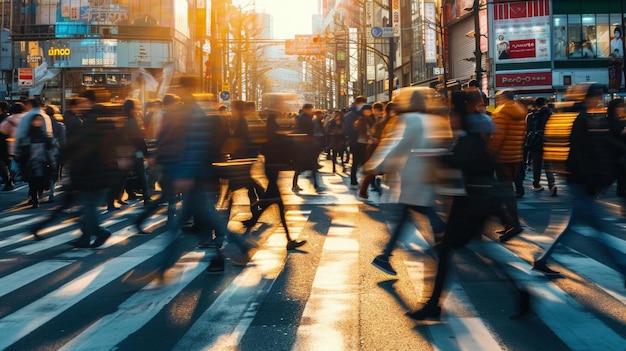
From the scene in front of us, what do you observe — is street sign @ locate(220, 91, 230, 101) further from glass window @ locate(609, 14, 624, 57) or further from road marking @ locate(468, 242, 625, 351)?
road marking @ locate(468, 242, 625, 351)

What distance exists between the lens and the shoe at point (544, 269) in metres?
6.28

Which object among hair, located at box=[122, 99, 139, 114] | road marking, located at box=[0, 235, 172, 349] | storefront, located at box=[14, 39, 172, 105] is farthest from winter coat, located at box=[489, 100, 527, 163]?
storefront, located at box=[14, 39, 172, 105]

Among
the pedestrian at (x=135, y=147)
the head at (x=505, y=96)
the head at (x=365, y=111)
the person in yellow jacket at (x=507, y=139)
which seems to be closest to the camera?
the person in yellow jacket at (x=507, y=139)

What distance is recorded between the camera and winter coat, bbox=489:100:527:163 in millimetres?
8359

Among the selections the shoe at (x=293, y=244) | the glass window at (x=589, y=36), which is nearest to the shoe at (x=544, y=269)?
the shoe at (x=293, y=244)

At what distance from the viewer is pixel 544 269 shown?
638 centimetres

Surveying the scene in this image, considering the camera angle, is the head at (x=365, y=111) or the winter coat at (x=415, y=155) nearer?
the winter coat at (x=415, y=155)

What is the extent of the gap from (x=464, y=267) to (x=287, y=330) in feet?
8.98

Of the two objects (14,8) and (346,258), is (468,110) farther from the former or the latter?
(14,8)

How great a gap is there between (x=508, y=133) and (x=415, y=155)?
337cm

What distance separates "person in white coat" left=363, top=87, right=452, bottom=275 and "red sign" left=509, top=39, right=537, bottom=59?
3459 centimetres

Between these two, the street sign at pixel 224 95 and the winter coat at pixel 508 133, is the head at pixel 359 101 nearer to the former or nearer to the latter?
the winter coat at pixel 508 133

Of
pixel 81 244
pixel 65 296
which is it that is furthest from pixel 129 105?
pixel 65 296

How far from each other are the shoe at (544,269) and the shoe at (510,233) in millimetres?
1515
